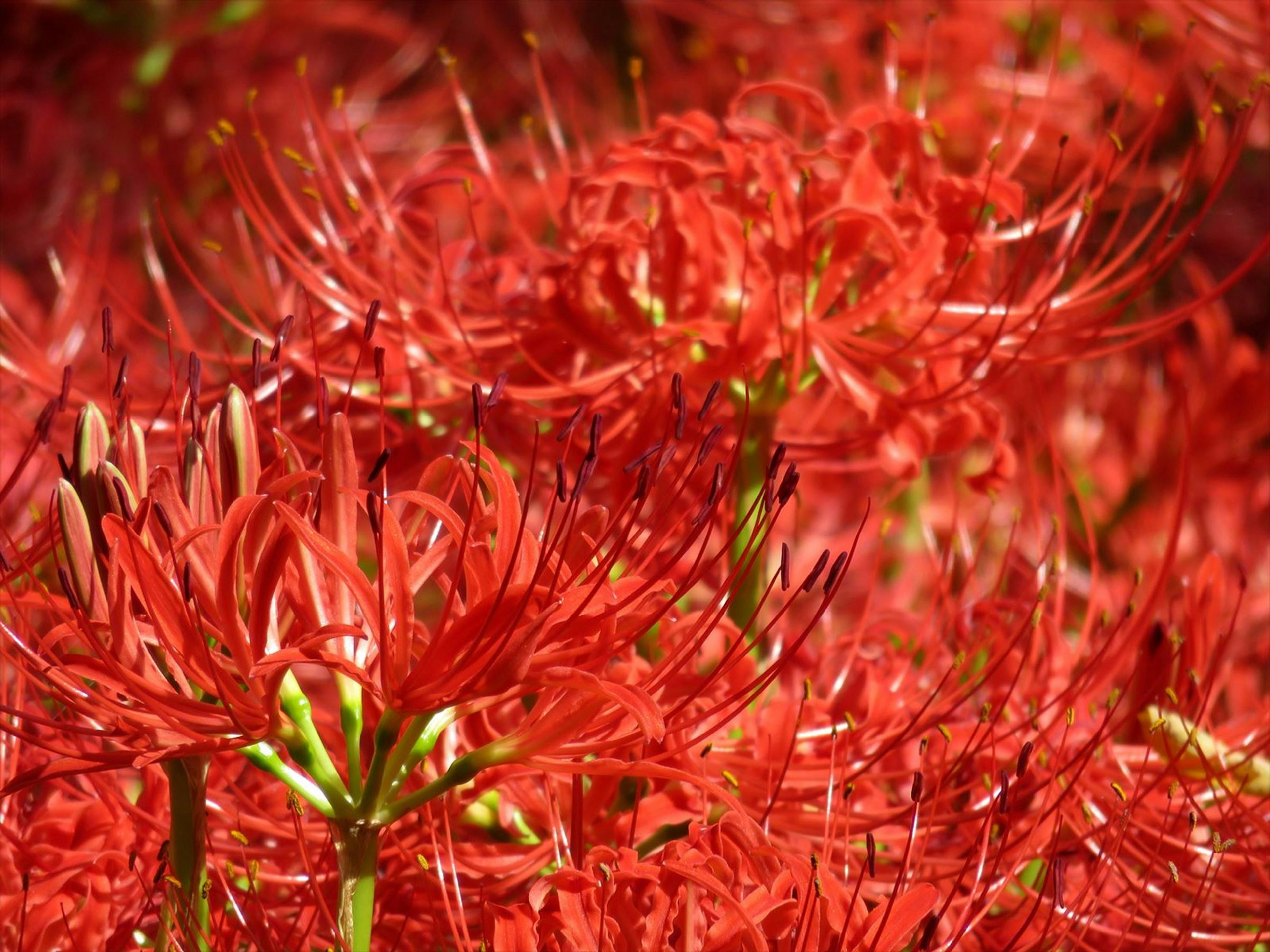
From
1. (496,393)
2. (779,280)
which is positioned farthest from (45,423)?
(779,280)

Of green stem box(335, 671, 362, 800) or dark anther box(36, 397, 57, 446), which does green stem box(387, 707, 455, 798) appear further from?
dark anther box(36, 397, 57, 446)

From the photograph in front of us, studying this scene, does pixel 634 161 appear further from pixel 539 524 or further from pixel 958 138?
pixel 958 138

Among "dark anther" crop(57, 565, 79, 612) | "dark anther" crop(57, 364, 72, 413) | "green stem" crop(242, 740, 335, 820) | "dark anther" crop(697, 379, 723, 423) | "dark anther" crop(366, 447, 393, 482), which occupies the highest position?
"dark anther" crop(697, 379, 723, 423)

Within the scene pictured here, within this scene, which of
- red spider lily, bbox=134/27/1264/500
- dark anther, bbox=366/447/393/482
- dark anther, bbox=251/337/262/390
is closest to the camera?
dark anther, bbox=366/447/393/482

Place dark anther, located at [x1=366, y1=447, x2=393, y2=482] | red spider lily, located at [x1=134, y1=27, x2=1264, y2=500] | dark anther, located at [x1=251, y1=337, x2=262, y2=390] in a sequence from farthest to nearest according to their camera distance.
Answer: red spider lily, located at [x1=134, y1=27, x2=1264, y2=500] < dark anther, located at [x1=251, y1=337, x2=262, y2=390] < dark anther, located at [x1=366, y1=447, x2=393, y2=482]

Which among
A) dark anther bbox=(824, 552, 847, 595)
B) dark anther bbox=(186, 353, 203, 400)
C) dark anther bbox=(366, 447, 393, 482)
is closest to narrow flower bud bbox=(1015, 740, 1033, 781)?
dark anther bbox=(824, 552, 847, 595)

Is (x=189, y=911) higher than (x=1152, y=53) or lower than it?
lower

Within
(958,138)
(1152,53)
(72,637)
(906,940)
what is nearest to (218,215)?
(958,138)

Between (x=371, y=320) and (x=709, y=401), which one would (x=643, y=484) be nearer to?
(x=709, y=401)
